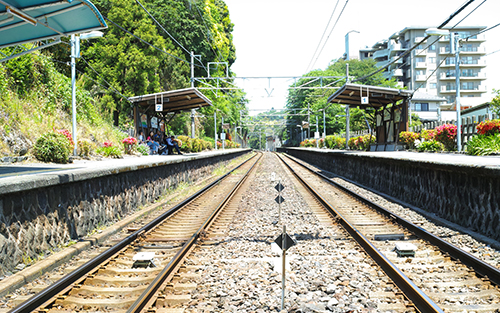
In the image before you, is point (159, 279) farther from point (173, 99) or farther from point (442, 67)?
point (442, 67)

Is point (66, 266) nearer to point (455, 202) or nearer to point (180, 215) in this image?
point (180, 215)

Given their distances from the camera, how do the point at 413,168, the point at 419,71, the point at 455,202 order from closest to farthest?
the point at 455,202 < the point at 413,168 < the point at 419,71

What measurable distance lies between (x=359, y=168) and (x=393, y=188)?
515cm

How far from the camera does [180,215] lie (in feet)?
30.5

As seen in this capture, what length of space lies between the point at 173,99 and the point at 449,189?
16415 millimetres

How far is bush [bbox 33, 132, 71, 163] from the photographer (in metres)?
13.0

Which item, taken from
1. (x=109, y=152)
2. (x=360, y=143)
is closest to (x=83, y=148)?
(x=109, y=152)

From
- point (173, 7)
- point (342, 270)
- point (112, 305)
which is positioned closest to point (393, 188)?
point (342, 270)

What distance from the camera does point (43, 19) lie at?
794 cm

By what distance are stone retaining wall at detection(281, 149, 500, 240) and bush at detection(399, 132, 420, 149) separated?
8657mm

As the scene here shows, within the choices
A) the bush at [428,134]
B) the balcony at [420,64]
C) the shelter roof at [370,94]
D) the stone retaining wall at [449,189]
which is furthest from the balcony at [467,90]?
the stone retaining wall at [449,189]

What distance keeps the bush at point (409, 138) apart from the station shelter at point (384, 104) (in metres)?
0.32

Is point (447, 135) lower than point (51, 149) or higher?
higher

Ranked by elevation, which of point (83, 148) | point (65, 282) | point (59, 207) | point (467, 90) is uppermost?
point (467, 90)
